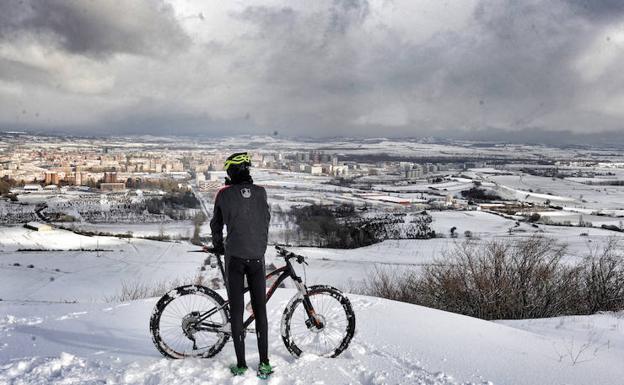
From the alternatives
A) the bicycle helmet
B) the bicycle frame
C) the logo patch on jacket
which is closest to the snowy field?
the bicycle frame

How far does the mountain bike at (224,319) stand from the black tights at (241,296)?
0.13 metres

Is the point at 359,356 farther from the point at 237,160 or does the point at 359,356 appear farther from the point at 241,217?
the point at 237,160

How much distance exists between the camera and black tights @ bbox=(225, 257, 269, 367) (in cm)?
335

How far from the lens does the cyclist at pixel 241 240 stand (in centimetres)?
329

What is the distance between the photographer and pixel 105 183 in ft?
198

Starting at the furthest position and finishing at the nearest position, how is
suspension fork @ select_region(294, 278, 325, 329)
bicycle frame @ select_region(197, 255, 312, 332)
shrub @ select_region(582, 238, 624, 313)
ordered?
shrub @ select_region(582, 238, 624, 313) → suspension fork @ select_region(294, 278, 325, 329) → bicycle frame @ select_region(197, 255, 312, 332)

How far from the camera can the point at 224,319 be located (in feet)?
12.1

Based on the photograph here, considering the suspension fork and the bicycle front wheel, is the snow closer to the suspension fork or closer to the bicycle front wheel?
the bicycle front wheel

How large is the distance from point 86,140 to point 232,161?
88.4 metres

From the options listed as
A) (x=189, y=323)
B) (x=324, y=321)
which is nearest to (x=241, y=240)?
(x=189, y=323)

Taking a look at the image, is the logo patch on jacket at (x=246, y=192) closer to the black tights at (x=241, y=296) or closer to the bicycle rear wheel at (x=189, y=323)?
the black tights at (x=241, y=296)

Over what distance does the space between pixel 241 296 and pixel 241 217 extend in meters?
0.64

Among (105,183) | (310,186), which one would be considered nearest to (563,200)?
(310,186)

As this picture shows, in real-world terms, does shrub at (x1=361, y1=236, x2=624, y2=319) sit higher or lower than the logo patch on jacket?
lower
